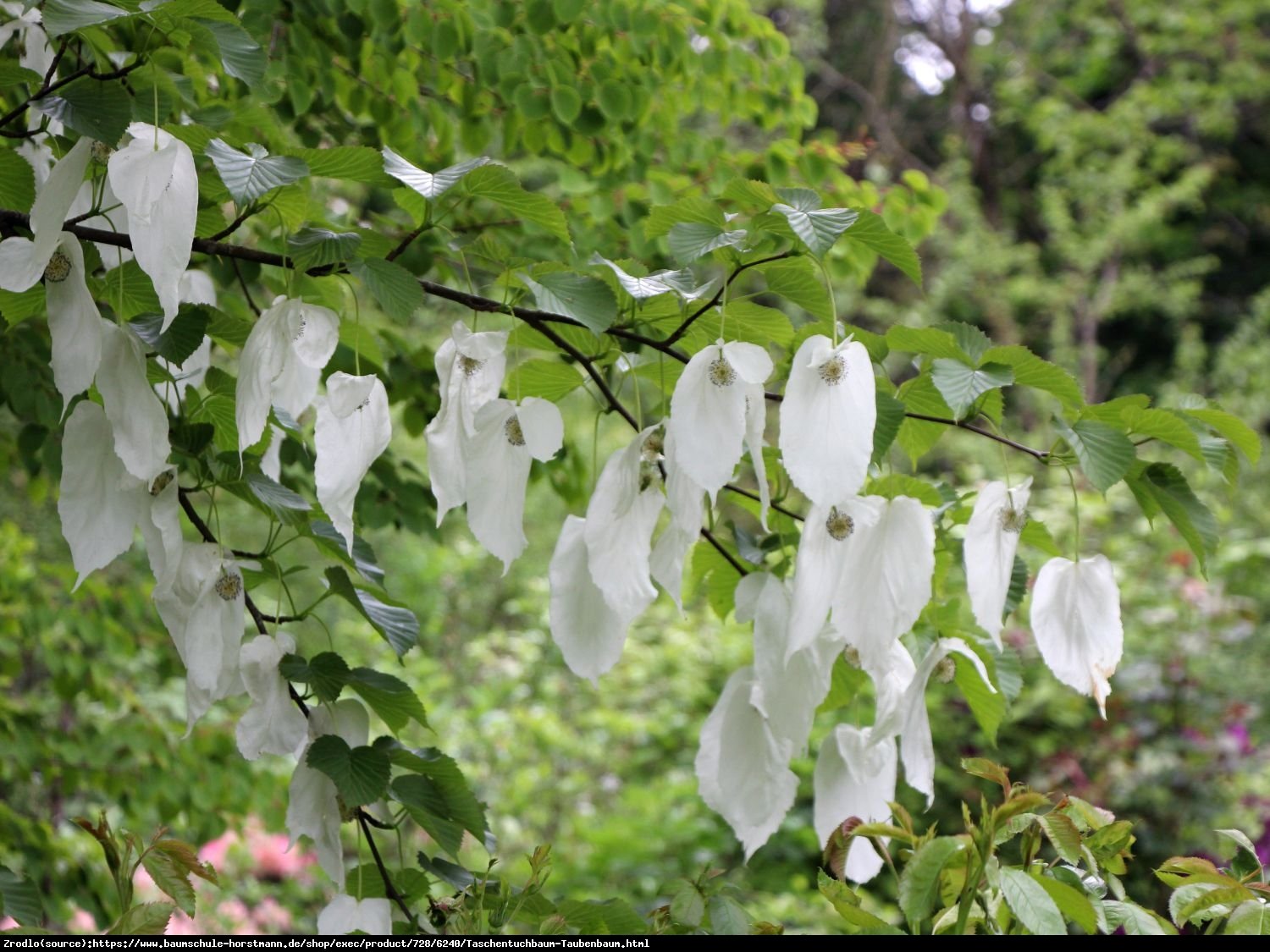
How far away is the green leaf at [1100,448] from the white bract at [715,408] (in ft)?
Answer: 0.59

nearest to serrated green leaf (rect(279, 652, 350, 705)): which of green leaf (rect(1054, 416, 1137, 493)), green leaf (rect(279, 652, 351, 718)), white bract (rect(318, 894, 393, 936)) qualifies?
green leaf (rect(279, 652, 351, 718))

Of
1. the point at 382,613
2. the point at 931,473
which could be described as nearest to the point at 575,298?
the point at 382,613

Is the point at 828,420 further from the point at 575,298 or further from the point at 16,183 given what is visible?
the point at 16,183

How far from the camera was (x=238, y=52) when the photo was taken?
1.96 ft

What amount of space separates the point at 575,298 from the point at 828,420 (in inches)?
6.1

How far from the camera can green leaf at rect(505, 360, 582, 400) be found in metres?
0.71

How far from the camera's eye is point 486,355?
630mm

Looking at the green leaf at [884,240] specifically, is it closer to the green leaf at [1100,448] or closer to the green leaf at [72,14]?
the green leaf at [1100,448]

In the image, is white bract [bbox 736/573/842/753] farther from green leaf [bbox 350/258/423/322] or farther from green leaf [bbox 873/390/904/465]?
green leaf [bbox 350/258/423/322]

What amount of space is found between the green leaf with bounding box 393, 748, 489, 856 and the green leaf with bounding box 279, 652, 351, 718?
0.06m

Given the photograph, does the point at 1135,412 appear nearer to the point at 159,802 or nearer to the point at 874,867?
the point at 874,867

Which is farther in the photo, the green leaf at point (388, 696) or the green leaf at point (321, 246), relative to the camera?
the green leaf at point (388, 696)

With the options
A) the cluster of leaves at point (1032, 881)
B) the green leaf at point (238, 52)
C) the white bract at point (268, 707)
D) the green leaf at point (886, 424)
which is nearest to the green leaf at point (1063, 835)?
the cluster of leaves at point (1032, 881)

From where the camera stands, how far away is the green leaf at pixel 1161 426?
2.08 feet
